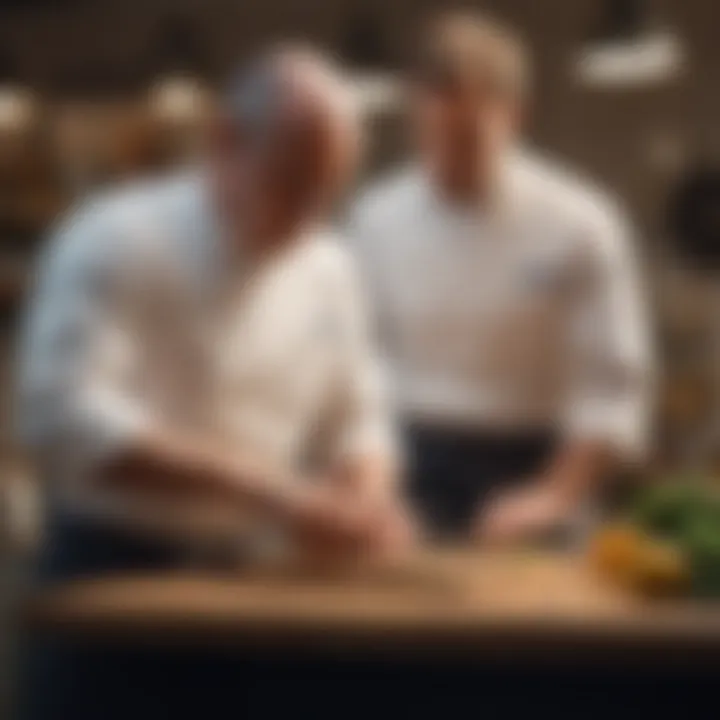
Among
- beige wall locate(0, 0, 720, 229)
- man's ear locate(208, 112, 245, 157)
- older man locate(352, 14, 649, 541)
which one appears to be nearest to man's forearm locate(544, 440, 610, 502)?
older man locate(352, 14, 649, 541)

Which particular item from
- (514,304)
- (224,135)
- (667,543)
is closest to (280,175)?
(224,135)

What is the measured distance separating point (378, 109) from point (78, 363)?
0.66ft

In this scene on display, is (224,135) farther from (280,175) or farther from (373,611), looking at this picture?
(373,611)

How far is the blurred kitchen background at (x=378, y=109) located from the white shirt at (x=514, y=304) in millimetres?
16

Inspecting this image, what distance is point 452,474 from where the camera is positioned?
2.90 ft

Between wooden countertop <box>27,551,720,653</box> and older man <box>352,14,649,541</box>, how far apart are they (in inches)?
1.2

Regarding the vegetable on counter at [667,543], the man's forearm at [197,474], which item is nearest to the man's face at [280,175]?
the man's forearm at [197,474]

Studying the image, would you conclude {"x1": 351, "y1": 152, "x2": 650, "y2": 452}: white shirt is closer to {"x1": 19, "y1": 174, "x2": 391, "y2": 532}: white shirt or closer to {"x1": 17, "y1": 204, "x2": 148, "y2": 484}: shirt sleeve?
{"x1": 19, "y1": 174, "x2": 391, "y2": 532}: white shirt

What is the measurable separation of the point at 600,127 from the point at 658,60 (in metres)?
0.05

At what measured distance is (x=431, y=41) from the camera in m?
0.89

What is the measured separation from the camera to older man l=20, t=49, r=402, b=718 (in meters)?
0.87

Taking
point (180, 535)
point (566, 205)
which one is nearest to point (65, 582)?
point (180, 535)

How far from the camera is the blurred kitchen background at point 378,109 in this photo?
34.3 inches

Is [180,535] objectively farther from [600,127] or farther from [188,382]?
[600,127]
